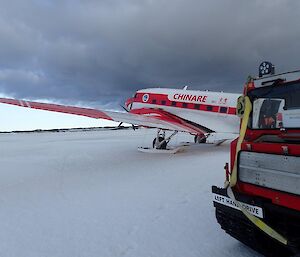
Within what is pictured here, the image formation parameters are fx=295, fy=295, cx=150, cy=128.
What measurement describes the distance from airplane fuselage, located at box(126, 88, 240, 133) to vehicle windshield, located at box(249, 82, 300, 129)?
10.8 m

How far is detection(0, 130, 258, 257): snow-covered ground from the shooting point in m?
4.11

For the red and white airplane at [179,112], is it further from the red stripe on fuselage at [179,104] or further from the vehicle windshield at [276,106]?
the vehicle windshield at [276,106]

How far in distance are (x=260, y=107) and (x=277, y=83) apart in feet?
1.44

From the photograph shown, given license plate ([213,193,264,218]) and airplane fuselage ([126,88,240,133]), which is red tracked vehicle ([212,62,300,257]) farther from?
airplane fuselage ([126,88,240,133])

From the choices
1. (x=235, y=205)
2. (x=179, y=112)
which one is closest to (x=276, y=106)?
(x=235, y=205)

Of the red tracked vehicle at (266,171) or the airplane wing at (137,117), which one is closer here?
the red tracked vehicle at (266,171)

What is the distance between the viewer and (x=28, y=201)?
6336 mm

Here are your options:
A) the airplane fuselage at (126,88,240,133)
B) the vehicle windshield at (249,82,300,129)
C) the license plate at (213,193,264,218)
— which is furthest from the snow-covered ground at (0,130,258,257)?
the airplane fuselage at (126,88,240,133)

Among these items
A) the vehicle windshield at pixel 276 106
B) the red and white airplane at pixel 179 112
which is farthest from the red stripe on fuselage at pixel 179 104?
the vehicle windshield at pixel 276 106

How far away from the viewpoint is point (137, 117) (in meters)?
14.8

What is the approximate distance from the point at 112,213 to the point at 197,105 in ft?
36.8

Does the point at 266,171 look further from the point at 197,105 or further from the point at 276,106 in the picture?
the point at 197,105

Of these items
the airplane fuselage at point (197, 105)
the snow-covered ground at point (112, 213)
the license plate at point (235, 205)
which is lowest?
the snow-covered ground at point (112, 213)

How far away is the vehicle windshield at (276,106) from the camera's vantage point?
365cm
